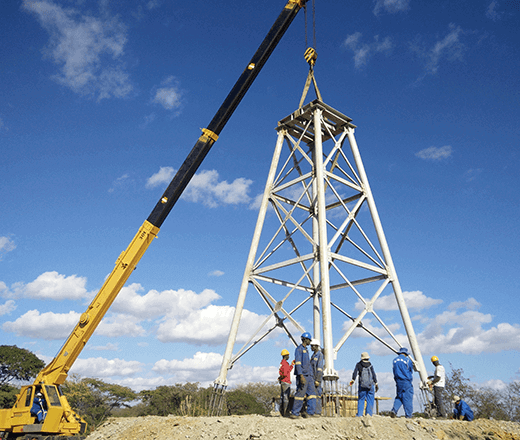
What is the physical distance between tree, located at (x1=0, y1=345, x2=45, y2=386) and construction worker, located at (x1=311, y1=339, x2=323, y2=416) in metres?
30.9

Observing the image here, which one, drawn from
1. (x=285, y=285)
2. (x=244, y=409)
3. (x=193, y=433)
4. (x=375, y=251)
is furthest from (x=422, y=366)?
(x=244, y=409)

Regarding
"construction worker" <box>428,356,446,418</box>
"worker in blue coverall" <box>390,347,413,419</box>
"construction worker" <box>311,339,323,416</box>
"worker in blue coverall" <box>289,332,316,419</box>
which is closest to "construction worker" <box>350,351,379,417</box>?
"worker in blue coverall" <box>390,347,413,419</box>

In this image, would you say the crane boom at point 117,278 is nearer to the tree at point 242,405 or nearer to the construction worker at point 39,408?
the construction worker at point 39,408

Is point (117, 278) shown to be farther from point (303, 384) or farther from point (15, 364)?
point (15, 364)

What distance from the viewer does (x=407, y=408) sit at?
32.5 feet

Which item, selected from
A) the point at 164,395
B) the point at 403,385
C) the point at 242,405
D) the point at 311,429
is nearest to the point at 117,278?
Result: the point at 311,429

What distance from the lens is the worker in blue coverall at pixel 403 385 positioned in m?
9.98

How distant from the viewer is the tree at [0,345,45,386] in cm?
3294

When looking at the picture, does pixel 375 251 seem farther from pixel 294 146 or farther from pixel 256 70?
pixel 256 70

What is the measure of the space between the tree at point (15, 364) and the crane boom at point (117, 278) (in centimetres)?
2590

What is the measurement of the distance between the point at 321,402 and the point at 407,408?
199cm

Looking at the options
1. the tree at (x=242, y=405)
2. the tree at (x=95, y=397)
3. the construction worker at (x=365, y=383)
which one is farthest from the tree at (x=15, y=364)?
the construction worker at (x=365, y=383)

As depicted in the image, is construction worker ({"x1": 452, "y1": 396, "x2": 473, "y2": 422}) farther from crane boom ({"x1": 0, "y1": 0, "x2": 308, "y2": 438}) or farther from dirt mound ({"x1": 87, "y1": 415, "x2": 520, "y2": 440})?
crane boom ({"x1": 0, "y1": 0, "x2": 308, "y2": 438})

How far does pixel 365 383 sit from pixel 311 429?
258cm
